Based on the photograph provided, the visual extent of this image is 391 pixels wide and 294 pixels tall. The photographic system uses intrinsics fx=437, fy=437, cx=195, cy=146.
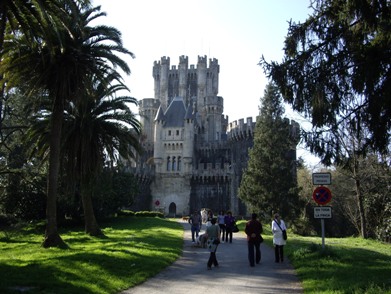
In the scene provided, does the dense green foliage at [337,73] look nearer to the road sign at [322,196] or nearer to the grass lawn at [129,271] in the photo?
the road sign at [322,196]

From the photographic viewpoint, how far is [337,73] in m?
13.2

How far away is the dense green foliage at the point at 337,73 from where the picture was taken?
12.0m

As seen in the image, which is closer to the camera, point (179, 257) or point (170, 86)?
point (179, 257)

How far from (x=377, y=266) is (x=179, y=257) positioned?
6.84 metres

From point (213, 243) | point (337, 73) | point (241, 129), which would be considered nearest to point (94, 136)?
point (213, 243)

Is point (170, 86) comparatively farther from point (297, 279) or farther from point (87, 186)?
point (297, 279)

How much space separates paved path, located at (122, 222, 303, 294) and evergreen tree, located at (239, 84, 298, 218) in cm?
2267

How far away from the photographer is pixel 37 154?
2344cm

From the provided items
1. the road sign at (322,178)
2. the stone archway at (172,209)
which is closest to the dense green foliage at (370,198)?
the road sign at (322,178)

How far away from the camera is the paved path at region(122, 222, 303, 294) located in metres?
10.4

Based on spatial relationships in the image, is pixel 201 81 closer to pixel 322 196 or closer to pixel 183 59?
pixel 183 59

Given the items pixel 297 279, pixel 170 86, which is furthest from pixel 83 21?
pixel 170 86

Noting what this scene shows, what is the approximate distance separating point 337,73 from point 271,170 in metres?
27.3

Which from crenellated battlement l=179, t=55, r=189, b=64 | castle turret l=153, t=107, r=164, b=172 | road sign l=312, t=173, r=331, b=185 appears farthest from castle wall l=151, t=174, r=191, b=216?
road sign l=312, t=173, r=331, b=185
